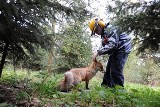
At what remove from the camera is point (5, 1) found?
3.95m

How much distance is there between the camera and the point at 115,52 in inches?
275

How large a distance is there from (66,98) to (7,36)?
1.41m

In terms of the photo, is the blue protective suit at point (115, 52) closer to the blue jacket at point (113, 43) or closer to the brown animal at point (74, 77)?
the blue jacket at point (113, 43)

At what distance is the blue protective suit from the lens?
260 inches

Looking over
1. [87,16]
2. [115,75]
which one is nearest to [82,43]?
[115,75]

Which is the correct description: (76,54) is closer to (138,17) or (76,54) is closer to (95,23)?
(95,23)

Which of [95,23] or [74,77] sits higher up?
[95,23]

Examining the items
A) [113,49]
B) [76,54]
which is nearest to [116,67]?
[113,49]

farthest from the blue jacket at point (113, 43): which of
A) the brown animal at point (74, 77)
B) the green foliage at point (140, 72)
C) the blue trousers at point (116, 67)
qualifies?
the green foliage at point (140, 72)

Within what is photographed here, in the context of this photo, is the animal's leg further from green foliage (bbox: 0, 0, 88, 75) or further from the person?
green foliage (bbox: 0, 0, 88, 75)

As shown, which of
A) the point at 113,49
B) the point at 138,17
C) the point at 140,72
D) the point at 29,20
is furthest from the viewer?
the point at 140,72

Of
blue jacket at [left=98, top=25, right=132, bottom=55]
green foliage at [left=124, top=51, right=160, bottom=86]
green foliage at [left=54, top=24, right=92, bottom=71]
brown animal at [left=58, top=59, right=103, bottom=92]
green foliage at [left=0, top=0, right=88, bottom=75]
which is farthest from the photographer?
green foliage at [left=124, top=51, right=160, bottom=86]

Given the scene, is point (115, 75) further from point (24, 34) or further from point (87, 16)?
point (24, 34)

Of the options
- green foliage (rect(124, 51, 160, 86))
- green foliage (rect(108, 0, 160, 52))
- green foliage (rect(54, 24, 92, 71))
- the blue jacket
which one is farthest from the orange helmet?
green foliage (rect(124, 51, 160, 86))
